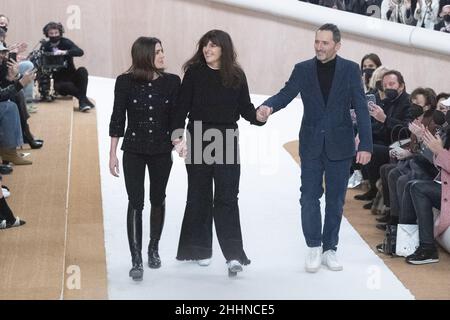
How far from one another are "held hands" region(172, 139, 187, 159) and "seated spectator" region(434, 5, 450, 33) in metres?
6.95

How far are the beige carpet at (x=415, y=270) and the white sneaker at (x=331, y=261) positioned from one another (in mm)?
341

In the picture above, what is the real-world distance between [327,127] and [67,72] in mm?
6180

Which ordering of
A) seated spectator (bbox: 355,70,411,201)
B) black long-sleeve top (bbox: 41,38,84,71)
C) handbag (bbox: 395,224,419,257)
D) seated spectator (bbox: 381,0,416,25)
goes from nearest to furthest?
handbag (bbox: 395,224,419,257), seated spectator (bbox: 355,70,411,201), black long-sleeve top (bbox: 41,38,84,71), seated spectator (bbox: 381,0,416,25)

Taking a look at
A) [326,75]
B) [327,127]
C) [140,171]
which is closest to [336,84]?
[326,75]

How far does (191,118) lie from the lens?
21.0 ft

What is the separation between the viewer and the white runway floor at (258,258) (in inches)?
241

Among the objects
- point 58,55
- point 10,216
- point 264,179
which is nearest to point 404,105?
point 264,179

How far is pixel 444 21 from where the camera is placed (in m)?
12.5

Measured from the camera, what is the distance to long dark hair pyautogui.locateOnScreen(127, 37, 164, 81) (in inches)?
245

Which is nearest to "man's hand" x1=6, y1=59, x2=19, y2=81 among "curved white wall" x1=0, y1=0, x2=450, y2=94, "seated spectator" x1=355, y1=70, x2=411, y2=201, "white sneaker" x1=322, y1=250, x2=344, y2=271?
"seated spectator" x1=355, y1=70, x2=411, y2=201

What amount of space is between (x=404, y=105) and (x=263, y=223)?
154cm

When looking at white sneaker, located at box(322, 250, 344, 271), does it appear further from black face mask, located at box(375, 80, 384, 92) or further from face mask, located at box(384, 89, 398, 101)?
black face mask, located at box(375, 80, 384, 92)

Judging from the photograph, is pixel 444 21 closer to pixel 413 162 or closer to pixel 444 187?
pixel 413 162

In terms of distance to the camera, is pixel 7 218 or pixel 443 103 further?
pixel 443 103
